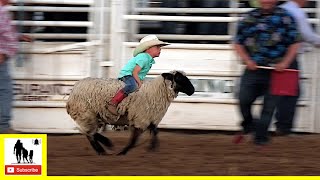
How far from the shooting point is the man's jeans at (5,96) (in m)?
8.08

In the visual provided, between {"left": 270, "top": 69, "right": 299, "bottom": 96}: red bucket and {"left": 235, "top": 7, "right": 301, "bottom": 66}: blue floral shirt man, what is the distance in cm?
13

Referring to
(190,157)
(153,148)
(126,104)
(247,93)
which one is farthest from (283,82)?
(126,104)

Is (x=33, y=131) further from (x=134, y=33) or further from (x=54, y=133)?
(x=134, y=33)

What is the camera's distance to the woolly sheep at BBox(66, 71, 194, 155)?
306 inches

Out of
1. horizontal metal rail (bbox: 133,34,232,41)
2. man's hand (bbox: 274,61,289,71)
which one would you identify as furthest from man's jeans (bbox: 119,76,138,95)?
horizontal metal rail (bbox: 133,34,232,41)

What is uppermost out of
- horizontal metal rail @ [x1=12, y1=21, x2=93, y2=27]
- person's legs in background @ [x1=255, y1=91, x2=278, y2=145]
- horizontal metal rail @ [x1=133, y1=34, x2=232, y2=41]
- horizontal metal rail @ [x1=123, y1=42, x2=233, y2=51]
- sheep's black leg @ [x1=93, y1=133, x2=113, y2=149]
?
horizontal metal rail @ [x1=12, y1=21, x2=93, y2=27]

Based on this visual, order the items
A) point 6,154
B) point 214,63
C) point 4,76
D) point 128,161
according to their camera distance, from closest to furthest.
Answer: point 6,154 < point 128,161 < point 4,76 < point 214,63

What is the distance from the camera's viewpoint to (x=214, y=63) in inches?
371

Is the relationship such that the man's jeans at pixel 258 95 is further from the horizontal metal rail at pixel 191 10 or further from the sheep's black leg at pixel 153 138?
the horizontal metal rail at pixel 191 10

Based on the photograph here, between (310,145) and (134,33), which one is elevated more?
(134,33)

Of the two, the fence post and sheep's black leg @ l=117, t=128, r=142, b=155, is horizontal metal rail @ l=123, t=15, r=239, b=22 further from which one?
sheep's black leg @ l=117, t=128, r=142, b=155

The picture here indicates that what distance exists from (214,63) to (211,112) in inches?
21.6

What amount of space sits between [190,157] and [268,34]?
52.2 inches

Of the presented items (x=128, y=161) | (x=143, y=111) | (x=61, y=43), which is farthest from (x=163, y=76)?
(x=61, y=43)
